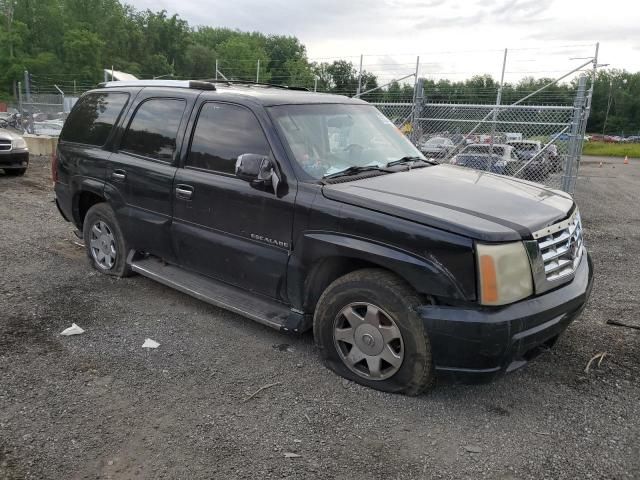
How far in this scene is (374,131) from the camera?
4469 millimetres

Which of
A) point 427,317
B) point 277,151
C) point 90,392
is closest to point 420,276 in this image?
point 427,317

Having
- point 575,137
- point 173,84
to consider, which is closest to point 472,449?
point 173,84

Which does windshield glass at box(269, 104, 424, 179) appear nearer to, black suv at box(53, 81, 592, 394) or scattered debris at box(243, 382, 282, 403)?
black suv at box(53, 81, 592, 394)

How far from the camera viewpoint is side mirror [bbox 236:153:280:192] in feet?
11.8

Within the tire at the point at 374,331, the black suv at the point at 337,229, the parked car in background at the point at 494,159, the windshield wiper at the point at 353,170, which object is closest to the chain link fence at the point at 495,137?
the parked car in background at the point at 494,159

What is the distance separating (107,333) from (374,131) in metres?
2.72

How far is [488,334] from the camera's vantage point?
2951 millimetres

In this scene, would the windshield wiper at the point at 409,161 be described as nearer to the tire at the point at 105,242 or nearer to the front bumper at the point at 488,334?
the front bumper at the point at 488,334

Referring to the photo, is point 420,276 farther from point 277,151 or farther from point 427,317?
point 277,151

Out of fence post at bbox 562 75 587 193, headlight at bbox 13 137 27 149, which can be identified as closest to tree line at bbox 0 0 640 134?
headlight at bbox 13 137 27 149

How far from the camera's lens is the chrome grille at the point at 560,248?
3.18 metres

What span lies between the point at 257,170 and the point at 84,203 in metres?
2.90

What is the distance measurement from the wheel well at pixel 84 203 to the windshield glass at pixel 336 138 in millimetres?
2479

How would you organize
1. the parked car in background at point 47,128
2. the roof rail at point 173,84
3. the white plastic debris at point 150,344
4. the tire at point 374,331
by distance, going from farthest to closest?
the parked car in background at point 47,128 → the roof rail at point 173,84 → the white plastic debris at point 150,344 → the tire at point 374,331
